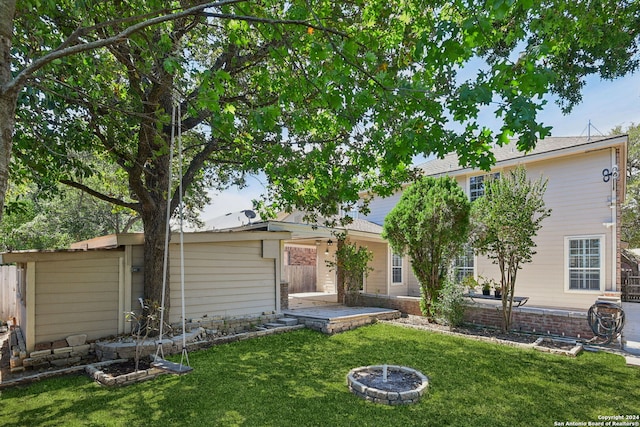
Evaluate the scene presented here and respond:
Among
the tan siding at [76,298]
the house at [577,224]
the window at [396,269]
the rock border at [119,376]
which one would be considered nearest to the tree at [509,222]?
the house at [577,224]

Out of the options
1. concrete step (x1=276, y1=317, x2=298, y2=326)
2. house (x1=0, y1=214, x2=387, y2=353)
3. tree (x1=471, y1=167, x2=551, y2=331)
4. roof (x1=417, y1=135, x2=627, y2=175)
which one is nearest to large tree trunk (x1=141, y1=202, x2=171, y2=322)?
house (x1=0, y1=214, x2=387, y2=353)

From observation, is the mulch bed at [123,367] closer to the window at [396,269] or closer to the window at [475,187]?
the window at [396,269]

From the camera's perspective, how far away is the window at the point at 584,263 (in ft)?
33.1

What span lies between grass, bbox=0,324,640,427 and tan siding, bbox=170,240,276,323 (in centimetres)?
160

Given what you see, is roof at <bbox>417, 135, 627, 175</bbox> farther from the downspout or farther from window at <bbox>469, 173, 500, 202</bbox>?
the downspout

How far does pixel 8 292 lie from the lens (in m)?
10.7

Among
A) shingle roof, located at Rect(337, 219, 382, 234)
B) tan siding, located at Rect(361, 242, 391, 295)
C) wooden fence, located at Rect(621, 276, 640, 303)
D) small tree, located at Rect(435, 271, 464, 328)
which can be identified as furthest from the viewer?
wooden fence, located at Rect(621, 276, 640, 303)

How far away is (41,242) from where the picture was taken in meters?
16.0

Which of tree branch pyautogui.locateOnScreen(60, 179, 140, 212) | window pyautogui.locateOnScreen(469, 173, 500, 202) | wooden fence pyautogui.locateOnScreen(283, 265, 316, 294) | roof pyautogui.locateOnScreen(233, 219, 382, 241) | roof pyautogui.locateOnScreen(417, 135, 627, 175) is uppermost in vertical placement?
roof pyautogui.locateOnScreen(417, 135, 627, 175)

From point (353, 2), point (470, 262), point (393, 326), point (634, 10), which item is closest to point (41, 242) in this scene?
point (393, 326)

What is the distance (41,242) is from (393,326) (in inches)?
646

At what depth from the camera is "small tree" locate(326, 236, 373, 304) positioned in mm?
11797

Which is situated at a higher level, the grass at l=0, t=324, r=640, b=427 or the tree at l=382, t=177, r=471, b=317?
the tree at l=382, t=177, r=471, b=317

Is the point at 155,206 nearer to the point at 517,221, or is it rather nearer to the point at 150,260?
the point at 150,260
